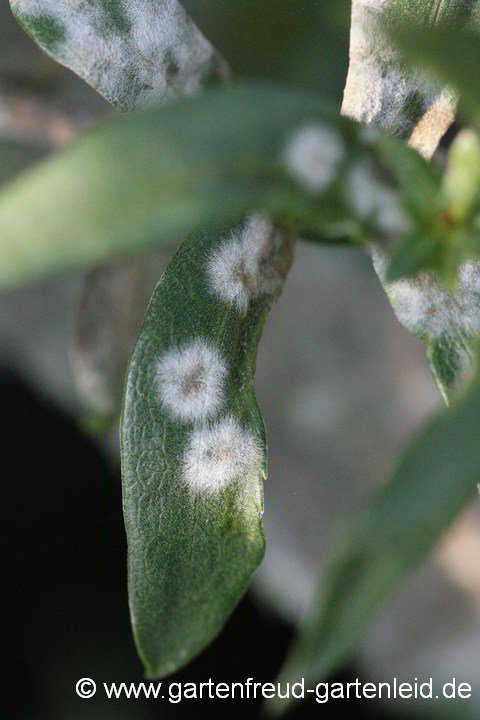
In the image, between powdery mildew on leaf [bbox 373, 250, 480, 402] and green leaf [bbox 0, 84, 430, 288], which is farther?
powdery mildew on leaf [bbox 373, 250, 480, 402]

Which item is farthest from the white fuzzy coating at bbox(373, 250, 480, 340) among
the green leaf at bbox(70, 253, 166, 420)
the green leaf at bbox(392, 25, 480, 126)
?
the green leaf at bbox(70, 253, 166, 420)

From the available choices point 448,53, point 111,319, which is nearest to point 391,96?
point 448,53

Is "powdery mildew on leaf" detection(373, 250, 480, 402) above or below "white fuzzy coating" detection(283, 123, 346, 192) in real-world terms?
below

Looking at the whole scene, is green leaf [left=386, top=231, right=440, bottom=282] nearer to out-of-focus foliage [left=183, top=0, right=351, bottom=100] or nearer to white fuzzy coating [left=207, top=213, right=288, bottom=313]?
white fuzzy coating [left=207, top=213, right=288, bottom=313]

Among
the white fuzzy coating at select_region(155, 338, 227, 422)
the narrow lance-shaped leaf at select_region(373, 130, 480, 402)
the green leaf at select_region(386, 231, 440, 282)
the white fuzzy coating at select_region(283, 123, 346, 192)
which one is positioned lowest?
the white fuzzy coating at select_region(155, 338, 227, 422)

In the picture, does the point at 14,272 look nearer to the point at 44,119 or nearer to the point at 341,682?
the point at 44,119

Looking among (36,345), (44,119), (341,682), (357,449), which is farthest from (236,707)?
(44,119)
